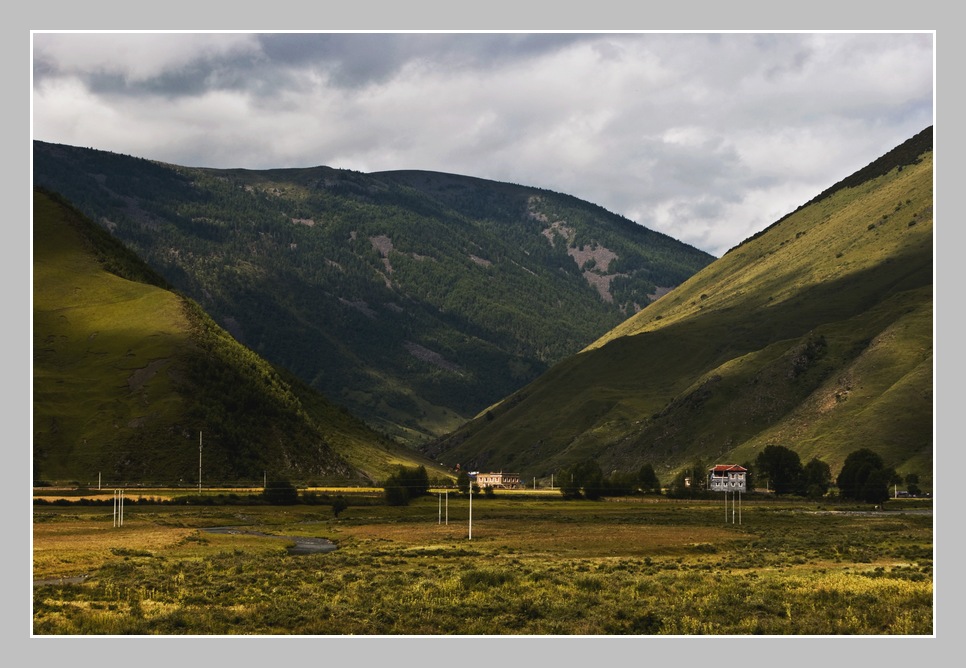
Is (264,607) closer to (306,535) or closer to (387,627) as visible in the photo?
(387,627)

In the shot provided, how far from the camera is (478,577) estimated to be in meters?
75.2

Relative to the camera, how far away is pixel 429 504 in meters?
193

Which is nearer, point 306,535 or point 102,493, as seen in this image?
point 306,535

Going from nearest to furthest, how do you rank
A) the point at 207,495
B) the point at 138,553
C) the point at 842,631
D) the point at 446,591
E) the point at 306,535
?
1. the point at 842,631
2. the point at 446,591
3. the point at 138,553
4. the point at 306,535
5. the point at 207,495

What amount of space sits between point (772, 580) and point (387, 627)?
32695 millimetres

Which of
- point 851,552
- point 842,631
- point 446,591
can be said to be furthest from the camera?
point 851,552

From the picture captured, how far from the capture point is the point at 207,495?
178 meters

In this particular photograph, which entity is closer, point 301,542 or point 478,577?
point 478,577

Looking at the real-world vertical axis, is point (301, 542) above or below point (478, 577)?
below

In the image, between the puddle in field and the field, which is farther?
the puddle in field

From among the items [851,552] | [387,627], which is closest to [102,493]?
[851,552]

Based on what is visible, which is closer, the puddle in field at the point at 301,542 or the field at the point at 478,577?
the field at the point at 478,577

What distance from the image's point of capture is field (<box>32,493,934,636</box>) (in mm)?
55938

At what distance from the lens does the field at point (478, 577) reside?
2202 inches
